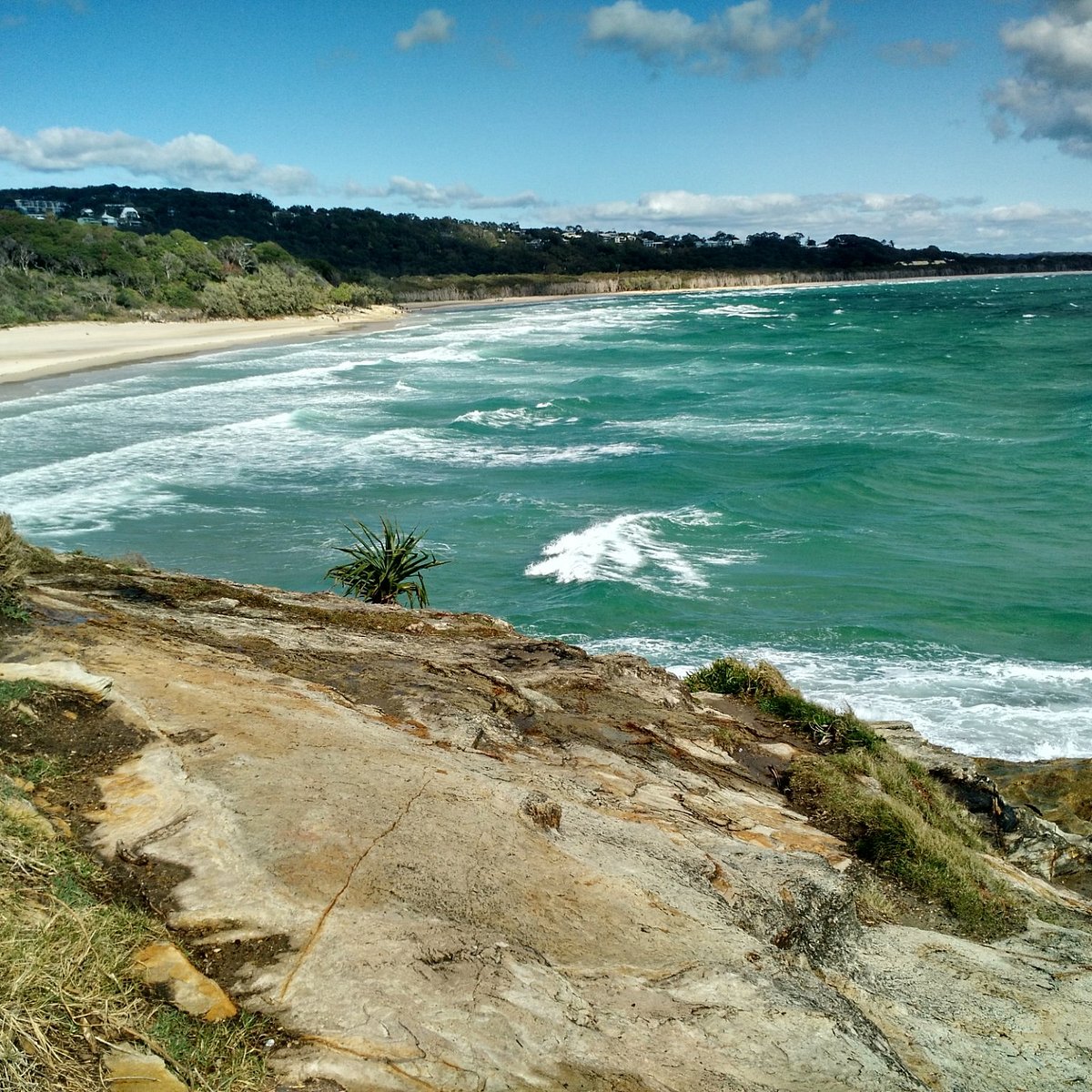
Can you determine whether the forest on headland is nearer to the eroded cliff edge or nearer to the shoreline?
the shoreline

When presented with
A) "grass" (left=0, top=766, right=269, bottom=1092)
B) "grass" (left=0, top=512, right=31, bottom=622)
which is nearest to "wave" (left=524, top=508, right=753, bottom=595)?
"grass" (left=0, top=512, right=31, bottom=622)

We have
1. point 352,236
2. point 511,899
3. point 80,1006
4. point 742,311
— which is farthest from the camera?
point 352,236

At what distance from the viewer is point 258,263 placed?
313 feet

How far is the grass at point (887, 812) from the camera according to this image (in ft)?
20.7

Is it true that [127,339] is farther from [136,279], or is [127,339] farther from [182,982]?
[182,982]

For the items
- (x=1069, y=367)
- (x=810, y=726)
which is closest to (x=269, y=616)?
(x=810, y=726)

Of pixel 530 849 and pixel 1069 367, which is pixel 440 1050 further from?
pixel 1069 367

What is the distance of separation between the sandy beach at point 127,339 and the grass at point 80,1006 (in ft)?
158

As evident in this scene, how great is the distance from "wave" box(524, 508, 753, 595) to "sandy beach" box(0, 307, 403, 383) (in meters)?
35.9

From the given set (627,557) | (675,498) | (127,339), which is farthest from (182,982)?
(127,339)

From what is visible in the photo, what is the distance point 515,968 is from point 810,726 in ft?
18.0

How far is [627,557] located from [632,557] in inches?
4.2

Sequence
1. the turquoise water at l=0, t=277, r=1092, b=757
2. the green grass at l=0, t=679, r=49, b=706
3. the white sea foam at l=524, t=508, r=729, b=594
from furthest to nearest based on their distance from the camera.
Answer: the white sea foam at l=524, t=508, r=729, b=594 < the turquoise water at l=0, t=277, r=1092, b=757 < the green grass at l=0, t=679, r=49, b=706

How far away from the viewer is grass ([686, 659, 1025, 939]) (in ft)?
20.7
